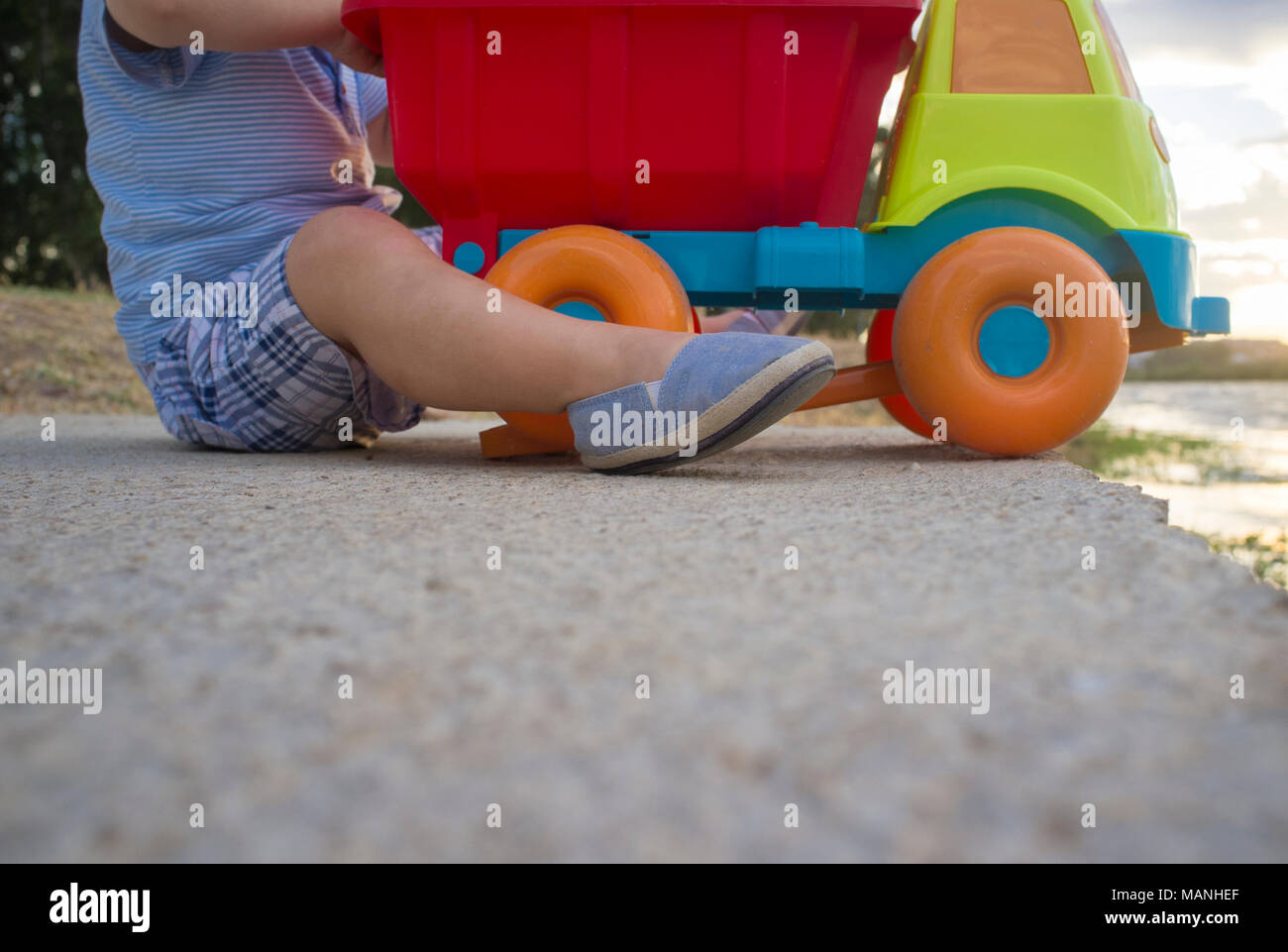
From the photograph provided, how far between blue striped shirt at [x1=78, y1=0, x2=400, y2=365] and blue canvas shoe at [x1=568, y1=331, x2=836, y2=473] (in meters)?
0.82

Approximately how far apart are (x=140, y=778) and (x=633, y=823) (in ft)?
0.79

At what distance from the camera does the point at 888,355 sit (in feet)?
5.97

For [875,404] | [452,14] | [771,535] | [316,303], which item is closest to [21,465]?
[316,303]

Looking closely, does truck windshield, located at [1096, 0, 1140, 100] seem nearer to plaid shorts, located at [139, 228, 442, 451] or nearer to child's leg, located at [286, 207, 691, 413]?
child's leg, located at [286, 207, 691, 413]

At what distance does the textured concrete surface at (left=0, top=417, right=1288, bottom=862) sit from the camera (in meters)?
0.43

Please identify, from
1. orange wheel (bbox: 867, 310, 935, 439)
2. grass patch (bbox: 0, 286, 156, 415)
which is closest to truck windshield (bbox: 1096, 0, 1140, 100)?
orange wheel (bbox: 867, 310, 935, 439)

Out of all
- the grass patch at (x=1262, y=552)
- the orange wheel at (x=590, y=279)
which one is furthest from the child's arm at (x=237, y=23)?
the grass patch at (x=1262, y=552)

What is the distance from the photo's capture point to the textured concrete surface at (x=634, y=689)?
0.43m

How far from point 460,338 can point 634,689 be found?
78 cm

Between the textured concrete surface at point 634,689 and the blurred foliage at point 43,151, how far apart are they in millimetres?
8783
